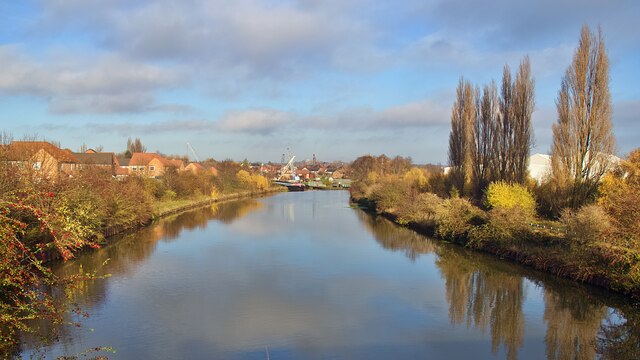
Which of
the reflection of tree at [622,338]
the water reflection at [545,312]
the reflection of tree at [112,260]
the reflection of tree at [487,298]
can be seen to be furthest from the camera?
the reflection of tree at [487,298]

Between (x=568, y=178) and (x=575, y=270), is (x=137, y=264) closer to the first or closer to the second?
(x=575, y=270)

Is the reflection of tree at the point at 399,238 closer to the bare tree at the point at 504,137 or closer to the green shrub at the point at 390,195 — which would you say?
the green shrub at the point at 390,195

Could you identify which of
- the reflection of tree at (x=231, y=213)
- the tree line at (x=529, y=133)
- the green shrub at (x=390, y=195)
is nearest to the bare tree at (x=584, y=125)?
the tree line at (x=529, y=133)

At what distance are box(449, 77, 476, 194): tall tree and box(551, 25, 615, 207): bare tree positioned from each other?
8.53m

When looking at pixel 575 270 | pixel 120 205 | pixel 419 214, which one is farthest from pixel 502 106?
pixel 120 205

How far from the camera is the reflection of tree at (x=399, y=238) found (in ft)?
71.6

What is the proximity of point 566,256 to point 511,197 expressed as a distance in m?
6.46

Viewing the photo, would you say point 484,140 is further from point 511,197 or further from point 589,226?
point 589,226

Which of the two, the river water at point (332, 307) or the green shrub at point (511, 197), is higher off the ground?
the green shrub at point (511, 197)

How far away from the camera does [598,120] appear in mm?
18891

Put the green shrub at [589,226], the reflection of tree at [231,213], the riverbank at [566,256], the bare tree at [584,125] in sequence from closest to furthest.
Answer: the riverbank at [566,256], the green shrub at [589,226], the bare tree at [584,125], the reflection of tree at [231,213]

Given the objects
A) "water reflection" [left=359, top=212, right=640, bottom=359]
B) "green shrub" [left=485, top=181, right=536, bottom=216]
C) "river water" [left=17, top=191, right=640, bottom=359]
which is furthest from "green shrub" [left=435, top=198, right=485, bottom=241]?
"water reflection" [left=359, top=212, right=640, bottom=359]

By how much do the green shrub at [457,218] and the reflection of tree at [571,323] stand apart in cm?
752

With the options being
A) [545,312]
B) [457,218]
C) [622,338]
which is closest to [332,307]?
[545,312]
